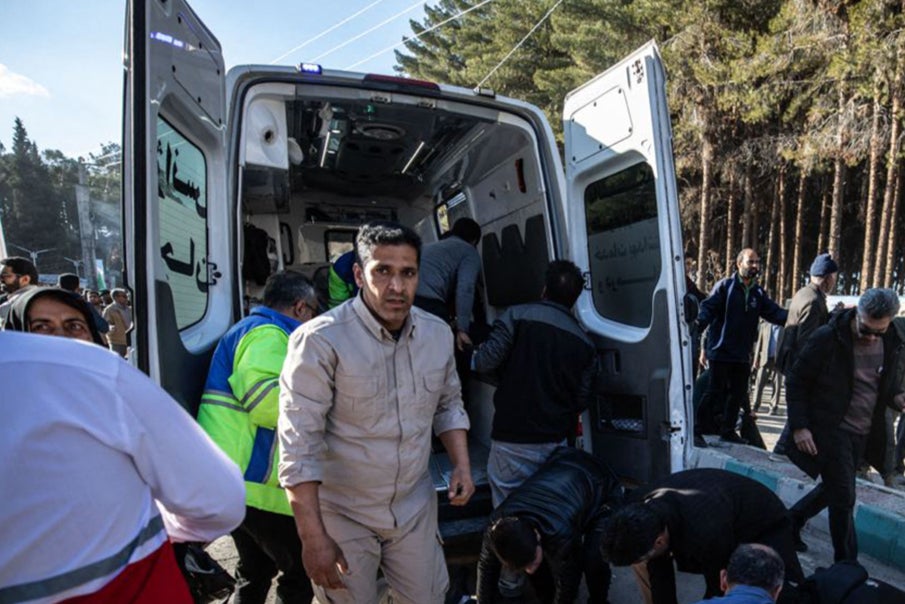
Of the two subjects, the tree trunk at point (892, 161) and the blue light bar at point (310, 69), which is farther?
the tree trunk at point (892, 161)

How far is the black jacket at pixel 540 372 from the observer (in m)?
2.67

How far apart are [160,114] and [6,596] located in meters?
1.67

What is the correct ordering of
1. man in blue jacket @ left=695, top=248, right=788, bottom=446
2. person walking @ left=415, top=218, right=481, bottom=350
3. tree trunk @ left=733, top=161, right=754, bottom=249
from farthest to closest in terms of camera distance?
1. tree trunk @ left=733, top=161, right=754, bottom=249
2. man in blue jacket @ left=695, top=248, right=788, bottom=446
3. person walking @ left=415, top=218, right=481, bottom=350

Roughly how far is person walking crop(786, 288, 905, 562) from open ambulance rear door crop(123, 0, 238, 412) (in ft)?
9.84

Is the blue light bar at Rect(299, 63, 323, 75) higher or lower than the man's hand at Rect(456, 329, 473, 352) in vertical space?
higher

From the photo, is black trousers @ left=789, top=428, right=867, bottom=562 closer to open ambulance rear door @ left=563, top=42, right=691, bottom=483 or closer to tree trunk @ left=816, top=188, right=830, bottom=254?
open ambulance rear door @ left=563, top=42, right=691, bottom=483

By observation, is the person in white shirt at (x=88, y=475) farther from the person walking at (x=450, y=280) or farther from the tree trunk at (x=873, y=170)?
the tree trunk at (x=873, y=170)

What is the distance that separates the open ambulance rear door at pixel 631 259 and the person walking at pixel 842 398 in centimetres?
98

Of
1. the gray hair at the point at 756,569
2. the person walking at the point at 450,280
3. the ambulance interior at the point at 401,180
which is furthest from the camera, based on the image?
the person walking at the point at 450,280

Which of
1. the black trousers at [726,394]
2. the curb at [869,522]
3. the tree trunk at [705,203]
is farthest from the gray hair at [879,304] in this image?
the tree trunk at [705,203]

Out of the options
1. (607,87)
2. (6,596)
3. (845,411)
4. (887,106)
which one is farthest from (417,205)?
(887,106)

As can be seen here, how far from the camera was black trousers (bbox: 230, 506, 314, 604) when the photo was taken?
6.46ft

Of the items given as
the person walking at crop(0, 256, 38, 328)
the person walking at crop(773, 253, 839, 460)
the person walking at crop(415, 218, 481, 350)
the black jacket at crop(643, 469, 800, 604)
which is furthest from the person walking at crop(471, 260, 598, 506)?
the person walking at crop(0, 256, 38, 328)

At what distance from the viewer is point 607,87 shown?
2.76 meters
